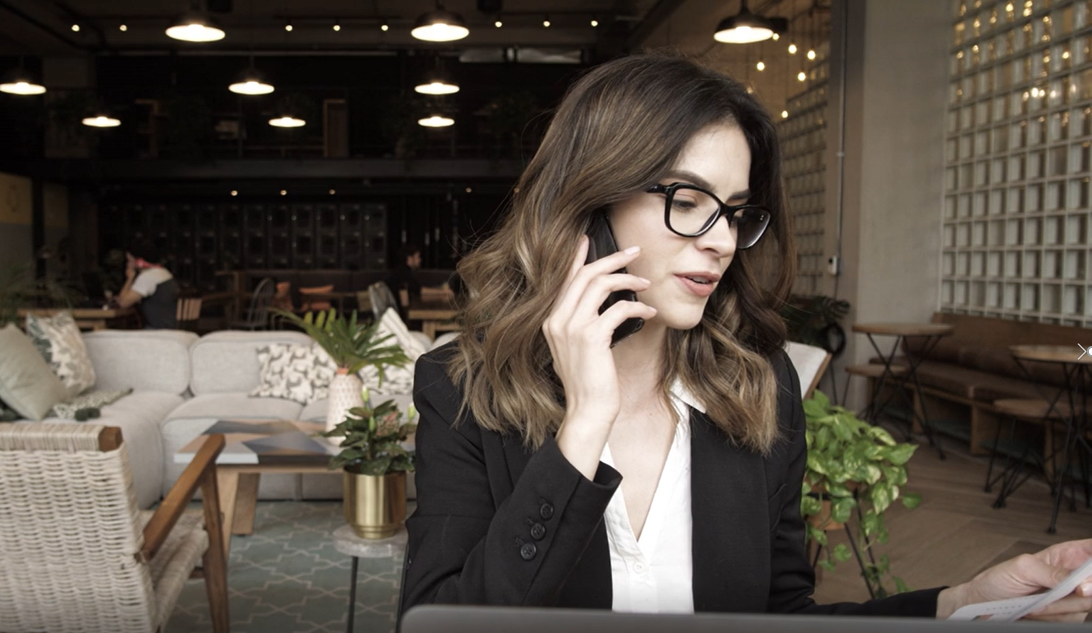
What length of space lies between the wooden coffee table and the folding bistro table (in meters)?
4.09

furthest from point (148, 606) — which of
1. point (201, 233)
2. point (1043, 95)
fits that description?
point (201, 233)

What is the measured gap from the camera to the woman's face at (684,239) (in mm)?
1098

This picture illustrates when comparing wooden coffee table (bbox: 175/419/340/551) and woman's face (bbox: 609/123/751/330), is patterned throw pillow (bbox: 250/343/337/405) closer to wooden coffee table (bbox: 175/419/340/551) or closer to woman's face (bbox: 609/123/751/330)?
wooden coffee table (bbox: 175/419/340/551)

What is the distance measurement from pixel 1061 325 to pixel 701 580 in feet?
18.0

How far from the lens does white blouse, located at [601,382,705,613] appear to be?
118 cm

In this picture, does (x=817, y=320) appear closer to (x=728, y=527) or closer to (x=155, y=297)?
(x=155, y=297)

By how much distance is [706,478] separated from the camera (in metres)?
1.24

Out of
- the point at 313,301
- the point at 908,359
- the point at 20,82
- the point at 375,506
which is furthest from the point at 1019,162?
the point at 313,301

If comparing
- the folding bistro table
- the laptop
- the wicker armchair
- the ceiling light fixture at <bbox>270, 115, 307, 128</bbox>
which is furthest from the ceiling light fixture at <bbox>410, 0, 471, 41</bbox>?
the laptop

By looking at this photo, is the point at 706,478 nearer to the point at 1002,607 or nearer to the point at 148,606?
the point at 1002,607

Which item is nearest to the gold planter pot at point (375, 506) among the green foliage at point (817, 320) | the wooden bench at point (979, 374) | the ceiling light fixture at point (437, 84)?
the wooden bench at point (979, 374)

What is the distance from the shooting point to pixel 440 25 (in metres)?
8.03

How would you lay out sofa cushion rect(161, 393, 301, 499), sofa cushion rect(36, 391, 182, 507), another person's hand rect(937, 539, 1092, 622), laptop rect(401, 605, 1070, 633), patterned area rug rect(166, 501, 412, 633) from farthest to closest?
1. sofa cushion rect(161, 393, 301, 499)
2. sofa cushion rect(36, 391, 182, 507)
3. patterned area rug rect(166, 501, 412, 633)
4. another person's hand rect(937, 539, 1092, 622)
5. laptop rect(401, 605, 1070, 633)

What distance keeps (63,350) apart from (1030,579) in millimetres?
5484
